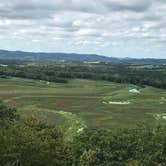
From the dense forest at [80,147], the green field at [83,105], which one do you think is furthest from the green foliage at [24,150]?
the green field at [83,105]

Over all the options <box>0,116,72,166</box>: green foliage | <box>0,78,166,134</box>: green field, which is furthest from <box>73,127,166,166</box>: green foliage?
<box>0,78,166,134</box>: green field

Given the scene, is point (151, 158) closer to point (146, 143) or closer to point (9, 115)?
point (146, 143)

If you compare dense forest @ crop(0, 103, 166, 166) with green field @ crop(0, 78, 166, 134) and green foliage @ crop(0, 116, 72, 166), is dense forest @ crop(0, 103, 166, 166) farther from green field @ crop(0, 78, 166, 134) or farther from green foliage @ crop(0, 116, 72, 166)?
green field @ crop(0, 78, 166, 134)

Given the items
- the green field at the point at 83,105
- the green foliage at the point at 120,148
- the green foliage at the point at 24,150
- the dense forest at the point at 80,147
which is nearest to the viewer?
the green foliage at the point at 24,150

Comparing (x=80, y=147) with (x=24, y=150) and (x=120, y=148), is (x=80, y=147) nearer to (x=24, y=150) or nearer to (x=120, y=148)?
(x=120, y=148)

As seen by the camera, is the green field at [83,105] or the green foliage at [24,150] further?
the green field at [83,105]

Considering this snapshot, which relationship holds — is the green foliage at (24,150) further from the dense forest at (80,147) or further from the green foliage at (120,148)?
the green foliage at (120,148)

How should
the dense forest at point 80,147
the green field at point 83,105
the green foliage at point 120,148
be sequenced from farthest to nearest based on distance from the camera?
1. the green field at point 83,105
2. the green foliage at point 120,148
3. the dense forest at point 80,147

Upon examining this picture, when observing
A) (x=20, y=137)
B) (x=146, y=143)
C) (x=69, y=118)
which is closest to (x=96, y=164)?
(x=146, y=143)
